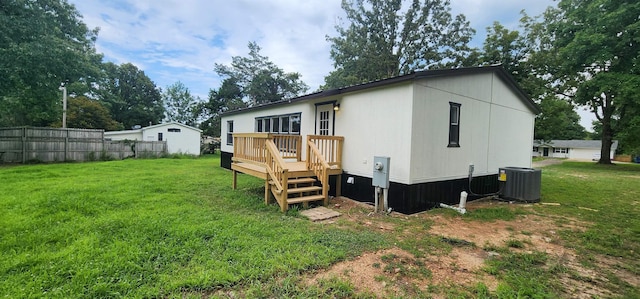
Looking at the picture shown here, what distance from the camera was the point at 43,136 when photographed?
13.0 m

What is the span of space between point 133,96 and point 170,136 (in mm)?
21325

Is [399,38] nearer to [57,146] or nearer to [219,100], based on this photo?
[219,100]

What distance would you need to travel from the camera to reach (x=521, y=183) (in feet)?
21.6

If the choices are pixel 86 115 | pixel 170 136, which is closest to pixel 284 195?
pixel 170 136

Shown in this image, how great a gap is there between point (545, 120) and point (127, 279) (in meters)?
26.1

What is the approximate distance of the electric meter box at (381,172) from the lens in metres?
5.06

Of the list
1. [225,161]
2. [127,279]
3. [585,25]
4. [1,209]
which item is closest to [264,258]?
[127,279]

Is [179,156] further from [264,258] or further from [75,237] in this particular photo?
[264,258]

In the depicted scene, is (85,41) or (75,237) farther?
(85,41)

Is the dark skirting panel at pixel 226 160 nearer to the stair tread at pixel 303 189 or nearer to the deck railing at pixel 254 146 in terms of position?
the deck railing at pixel 254 146

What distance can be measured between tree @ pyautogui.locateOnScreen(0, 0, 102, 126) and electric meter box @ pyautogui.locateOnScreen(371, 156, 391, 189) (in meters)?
14.4

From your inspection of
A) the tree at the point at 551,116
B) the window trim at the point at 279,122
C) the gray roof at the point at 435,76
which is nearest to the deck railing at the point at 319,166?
the gray roof at the point at 435,76

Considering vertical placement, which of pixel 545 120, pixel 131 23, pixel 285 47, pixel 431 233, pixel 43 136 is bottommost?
pixel 431 233

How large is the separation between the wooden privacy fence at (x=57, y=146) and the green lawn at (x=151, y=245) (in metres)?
9.73
